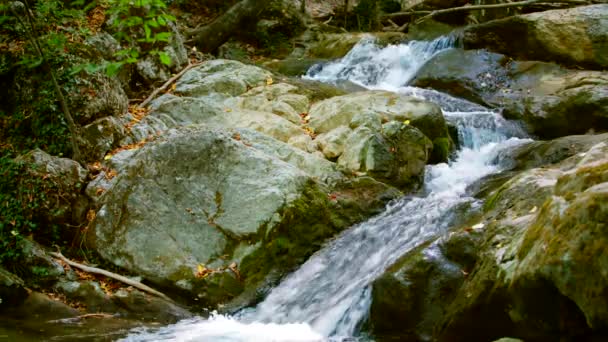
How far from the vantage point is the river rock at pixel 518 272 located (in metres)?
3.00

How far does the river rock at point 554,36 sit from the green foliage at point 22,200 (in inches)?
386

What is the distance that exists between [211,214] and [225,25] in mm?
7901

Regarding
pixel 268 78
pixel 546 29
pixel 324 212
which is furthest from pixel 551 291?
pixel 546 29

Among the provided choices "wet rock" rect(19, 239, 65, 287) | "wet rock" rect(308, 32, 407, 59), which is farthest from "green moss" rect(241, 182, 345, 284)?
"wet rock" rect(308, 32, 407, 59)

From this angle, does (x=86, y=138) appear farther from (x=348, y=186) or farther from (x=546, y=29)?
(x=546, y=29)

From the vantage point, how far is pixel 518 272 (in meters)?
3.49

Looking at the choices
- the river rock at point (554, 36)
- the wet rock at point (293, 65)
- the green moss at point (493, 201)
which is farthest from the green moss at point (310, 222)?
the river rock at point (554, 36)

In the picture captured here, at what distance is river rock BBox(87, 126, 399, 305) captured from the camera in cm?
618

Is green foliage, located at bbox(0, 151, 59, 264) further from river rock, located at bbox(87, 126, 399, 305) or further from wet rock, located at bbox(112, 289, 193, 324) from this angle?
wet rock, located at bbox(112, 289, 193, 324)

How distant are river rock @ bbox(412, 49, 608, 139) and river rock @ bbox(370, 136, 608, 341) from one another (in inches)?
167

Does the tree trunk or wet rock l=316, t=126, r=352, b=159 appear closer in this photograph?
wet rock l=316, t=126, r=352, b=159

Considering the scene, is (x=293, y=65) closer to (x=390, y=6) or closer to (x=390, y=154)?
(x=390, y=154)

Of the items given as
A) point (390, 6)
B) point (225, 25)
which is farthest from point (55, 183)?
point (390, 6)

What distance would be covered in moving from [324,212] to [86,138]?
11.4ft
